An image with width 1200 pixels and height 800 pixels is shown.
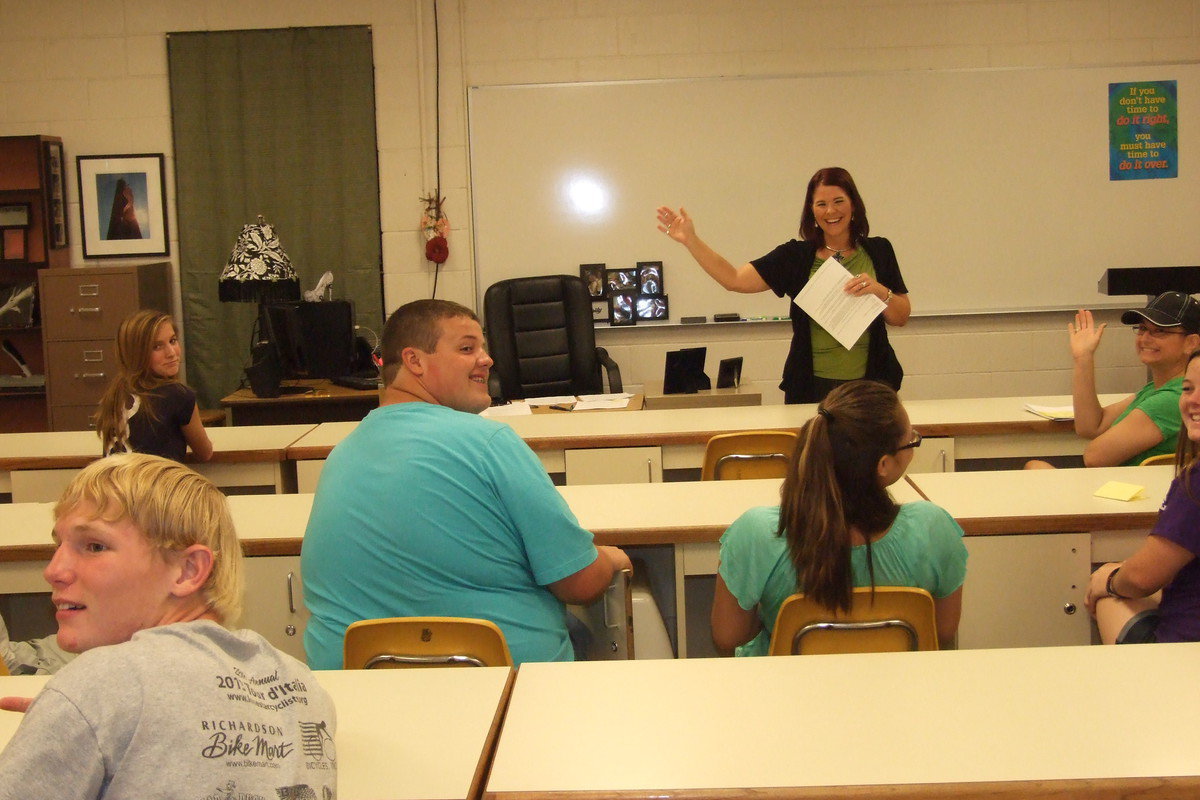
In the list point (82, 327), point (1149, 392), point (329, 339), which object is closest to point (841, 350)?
point (1149, 392)

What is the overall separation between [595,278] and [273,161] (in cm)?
181

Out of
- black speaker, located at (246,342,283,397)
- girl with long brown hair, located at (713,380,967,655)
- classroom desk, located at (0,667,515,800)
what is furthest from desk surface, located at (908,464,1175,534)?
black speaker, located at (246,342,283,397)

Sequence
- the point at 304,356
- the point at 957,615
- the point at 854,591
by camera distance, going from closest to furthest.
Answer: the point at 854,591 → the point at 957,615 → the point at 304,356

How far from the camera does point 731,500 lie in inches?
110

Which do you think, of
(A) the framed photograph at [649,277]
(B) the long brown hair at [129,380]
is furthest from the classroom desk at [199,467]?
(A) the framed photograph at [649,277]

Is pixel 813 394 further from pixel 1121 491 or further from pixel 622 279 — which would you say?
pixel 622 279

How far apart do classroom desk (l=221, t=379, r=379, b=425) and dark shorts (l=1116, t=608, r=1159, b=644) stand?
3.74 metres

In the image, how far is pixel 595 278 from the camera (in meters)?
6.07

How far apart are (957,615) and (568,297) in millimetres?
3882

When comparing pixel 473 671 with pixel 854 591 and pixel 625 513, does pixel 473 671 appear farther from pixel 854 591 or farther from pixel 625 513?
pixel 625 513

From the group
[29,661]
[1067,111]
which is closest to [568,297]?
[1067,111]

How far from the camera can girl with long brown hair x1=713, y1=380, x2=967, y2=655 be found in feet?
6.37

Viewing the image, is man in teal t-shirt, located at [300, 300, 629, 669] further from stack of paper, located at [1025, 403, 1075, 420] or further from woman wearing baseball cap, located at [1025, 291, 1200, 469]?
stack of paper, located at [1025, 403, 1075, 420]

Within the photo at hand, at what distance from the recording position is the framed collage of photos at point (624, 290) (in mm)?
6055
